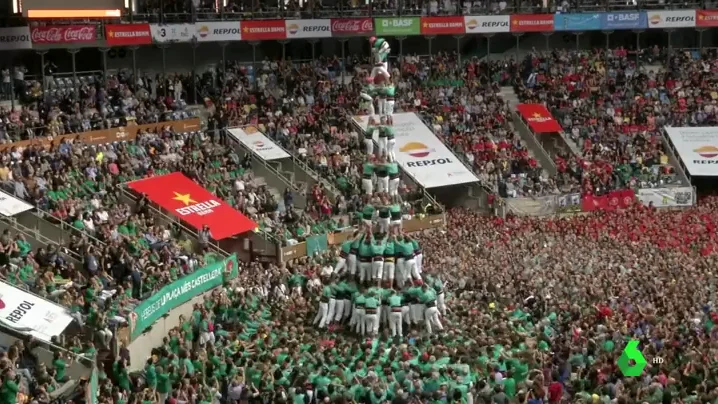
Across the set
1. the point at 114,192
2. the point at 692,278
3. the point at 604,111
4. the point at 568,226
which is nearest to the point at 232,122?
the point at 114,192

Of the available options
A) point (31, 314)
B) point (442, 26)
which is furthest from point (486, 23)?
point (31, 314)

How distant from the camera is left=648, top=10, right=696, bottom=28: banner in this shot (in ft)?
189

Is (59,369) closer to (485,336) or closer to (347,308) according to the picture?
(347,308)

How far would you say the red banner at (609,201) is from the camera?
4719 cm

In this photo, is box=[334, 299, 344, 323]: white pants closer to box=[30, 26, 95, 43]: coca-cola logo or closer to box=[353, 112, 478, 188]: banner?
box=[353, 112, 478, 188]: banner

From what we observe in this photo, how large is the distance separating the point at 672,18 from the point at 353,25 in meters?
16.0

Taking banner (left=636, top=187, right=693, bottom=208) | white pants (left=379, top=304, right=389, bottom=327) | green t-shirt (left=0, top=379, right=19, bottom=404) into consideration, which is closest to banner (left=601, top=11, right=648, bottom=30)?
banner (left=636, top=187, right=693, bottom=208)

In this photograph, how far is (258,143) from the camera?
45.0 m

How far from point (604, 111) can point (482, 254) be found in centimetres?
2100

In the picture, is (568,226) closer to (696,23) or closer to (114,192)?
(114,192)

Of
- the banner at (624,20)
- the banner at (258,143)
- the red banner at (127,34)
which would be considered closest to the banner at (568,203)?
the banner at (258,143)

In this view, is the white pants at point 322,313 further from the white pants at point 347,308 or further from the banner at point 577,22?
the banner at point 577,22

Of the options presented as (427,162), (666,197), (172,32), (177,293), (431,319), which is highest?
(172,32)

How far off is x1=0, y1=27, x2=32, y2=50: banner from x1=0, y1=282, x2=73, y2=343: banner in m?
18.7
